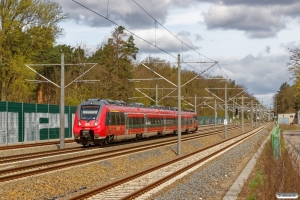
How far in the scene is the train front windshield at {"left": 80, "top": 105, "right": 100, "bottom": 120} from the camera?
1350 inches

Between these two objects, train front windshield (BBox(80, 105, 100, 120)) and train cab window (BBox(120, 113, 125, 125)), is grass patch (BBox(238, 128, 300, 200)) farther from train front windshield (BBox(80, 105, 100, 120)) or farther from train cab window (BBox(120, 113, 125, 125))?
train cab window (BBox(120, 113, 125, 125))

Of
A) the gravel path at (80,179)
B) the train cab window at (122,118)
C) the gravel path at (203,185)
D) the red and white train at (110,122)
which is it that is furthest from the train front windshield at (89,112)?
the gravel path at (203,185)

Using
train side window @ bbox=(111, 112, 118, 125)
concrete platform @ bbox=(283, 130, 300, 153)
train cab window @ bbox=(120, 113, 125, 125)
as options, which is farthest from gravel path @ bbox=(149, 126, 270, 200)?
train cab window @ bbox=(120, 113, 125, 125)

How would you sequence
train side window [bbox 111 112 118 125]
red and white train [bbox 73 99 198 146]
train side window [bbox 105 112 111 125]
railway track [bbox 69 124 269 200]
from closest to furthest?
1. railway track [bbox 69 124 269 200]
2. red and white train [bbox 73 99 198 146]
3. train side window [bbox 105 112 111 125]
4. train side window [bbox 111 112 118 125]

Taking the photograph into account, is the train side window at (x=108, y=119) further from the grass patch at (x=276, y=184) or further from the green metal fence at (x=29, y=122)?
the grass patch at (x=276, y=184)

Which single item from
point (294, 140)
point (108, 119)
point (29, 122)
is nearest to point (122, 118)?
point (108, 119)

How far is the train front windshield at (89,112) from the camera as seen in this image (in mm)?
34281

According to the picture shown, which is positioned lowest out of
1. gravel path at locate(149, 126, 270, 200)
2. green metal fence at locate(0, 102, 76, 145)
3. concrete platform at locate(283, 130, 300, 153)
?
gravel path at locate(149, 126, 270, 200)

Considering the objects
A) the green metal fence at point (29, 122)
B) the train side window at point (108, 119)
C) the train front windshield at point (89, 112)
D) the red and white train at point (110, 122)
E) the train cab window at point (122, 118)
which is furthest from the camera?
the train cab window at point (122, 118)

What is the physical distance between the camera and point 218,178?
20.2 metres

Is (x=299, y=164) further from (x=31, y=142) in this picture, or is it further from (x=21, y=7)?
(x=21, y=7)

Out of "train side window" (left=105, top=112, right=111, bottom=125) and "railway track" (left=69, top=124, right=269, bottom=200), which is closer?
"railway track" (left=69, top=124, right=269, bottom=200)

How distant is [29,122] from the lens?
41.2m

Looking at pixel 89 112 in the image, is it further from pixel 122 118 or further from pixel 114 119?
pixel 122 118
